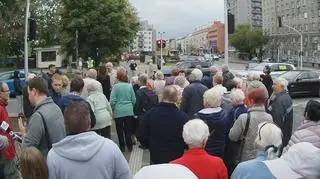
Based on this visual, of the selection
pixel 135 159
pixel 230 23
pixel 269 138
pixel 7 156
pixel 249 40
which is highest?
pixel 249 40

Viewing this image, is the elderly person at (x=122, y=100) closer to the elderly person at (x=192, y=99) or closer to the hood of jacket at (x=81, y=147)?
the elderly person at (x=192, y=99)

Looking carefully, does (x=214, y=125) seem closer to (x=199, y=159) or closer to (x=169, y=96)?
(x=169, y=96)

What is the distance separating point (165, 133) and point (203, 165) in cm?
201

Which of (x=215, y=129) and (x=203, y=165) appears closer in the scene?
(x=203, y=165)

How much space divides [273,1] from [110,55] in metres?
94.4

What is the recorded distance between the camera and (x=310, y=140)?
549cm

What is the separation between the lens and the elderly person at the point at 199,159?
4.84 m

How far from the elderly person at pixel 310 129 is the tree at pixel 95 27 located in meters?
39.3

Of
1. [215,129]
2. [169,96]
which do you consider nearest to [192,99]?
[215,129]

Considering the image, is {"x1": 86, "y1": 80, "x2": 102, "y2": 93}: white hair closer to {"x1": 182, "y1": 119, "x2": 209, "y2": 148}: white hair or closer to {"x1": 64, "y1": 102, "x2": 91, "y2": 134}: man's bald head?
{"x1": 182, "y1": 119, "x2": 209, "y2": 148}: white hair

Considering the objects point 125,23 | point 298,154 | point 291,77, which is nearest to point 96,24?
point 125,23

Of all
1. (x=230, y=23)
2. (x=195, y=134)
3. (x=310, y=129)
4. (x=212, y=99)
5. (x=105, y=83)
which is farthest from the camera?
(x=230, y=23)

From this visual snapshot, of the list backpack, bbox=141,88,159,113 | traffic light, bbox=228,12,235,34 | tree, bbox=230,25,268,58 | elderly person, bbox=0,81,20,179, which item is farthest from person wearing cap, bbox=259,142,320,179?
tree, bbox=230,25,268,58

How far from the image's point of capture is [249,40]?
123438mm
